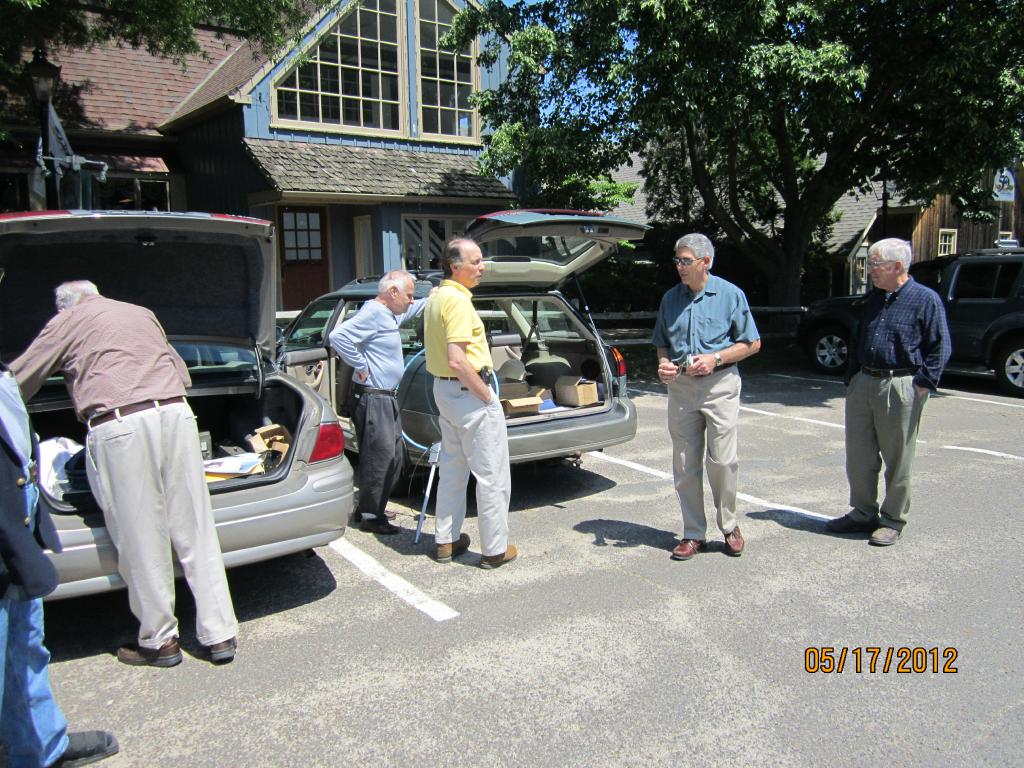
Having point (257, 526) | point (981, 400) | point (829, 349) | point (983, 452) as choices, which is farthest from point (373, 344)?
point (829, 349)

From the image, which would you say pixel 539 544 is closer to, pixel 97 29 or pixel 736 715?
pixel 736 715

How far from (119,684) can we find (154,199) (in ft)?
49.7

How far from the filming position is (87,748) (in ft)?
9.57

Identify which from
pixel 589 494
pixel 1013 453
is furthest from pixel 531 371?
pixel 1013 453

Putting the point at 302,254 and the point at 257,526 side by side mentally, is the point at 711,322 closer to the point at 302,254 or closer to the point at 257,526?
the point at 257,526

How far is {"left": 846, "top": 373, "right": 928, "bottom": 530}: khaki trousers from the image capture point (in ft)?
16.4

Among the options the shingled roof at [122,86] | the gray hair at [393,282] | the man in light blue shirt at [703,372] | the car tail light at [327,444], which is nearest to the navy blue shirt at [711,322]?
the man in light blue shirt at [703,372]

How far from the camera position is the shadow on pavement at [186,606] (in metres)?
3.92

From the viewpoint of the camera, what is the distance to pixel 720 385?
4.71 metres

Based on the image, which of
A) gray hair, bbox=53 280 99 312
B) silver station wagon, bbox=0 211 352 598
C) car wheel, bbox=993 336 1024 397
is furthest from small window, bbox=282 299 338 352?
car wheel, bbox=993 336 1024 397

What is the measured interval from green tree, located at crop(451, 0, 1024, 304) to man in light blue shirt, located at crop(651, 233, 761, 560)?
6329 millimetres

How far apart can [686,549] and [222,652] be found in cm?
264

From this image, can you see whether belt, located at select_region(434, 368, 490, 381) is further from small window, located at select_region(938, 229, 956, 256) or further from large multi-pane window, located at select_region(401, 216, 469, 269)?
small window, located at select_region(938, 229, 956, 256)
